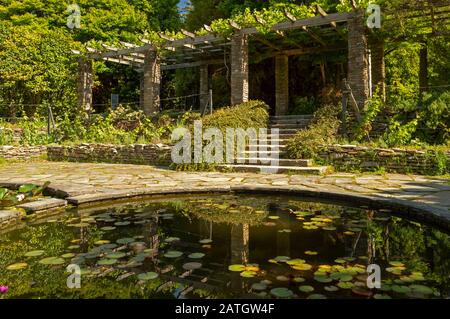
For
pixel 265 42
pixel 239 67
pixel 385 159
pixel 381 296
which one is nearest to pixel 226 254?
pixel 381 296

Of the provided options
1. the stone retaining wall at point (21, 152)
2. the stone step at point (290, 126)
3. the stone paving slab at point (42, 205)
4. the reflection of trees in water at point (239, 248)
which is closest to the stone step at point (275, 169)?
the stone step at point (290, 126)

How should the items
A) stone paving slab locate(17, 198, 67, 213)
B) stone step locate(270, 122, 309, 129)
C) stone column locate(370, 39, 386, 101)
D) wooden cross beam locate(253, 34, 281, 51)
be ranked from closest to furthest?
1. stone paving slab locate(17, 198, 67, 213)
2. stone step locate(270, 122, 309, 129)
3. wooden cross beam locate(253, 34, 281, 51)
4. stone column locate(370, 39, 386, 101)

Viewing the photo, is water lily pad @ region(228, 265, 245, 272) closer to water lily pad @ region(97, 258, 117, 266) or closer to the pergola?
water lily pad @ region(97, 258, 117, 266)

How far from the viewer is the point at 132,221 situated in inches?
175

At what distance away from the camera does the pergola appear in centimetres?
1044

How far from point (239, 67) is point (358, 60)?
3698mm

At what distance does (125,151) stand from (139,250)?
794 centimetres

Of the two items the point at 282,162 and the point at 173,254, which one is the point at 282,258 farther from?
the point at 282,162

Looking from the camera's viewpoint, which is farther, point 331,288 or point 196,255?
point 196,255

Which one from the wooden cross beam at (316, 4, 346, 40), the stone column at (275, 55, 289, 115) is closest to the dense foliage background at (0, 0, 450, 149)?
the wooden cross beam at (316, 4, 346, 40)

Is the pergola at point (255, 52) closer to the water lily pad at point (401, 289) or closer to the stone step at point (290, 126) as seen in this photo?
the stone step at point (290, 126)

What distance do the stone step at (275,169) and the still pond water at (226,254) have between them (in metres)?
2.99

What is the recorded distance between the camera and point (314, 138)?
8.98m

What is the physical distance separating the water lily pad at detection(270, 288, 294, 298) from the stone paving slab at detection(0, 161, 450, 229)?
7.47 ft
